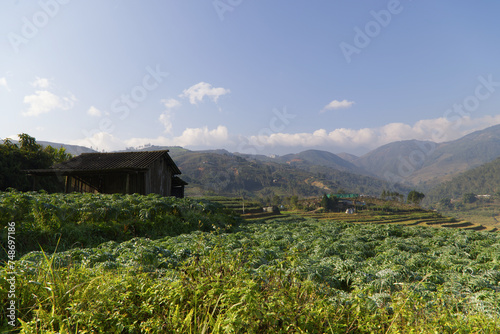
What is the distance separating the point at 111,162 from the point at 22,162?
14.1 metres

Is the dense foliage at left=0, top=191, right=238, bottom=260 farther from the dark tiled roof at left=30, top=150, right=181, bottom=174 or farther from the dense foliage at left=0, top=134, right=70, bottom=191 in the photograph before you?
the dense foliage at left=0, top=134, right=70, bottom=191

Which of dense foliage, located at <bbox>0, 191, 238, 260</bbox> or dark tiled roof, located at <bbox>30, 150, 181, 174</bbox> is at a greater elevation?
dark tiled roof, located at <bbox>30, 150, 181, 174</bbox>

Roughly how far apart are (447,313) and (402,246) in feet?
22.0

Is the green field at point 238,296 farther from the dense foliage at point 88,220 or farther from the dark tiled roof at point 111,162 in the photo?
the dark tiled roof at point 111,162

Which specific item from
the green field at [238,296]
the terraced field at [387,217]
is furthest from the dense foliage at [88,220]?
the terraced field at [387,217]

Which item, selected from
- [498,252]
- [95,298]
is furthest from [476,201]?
[95,298]

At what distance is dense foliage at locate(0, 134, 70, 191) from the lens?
26.2 meters

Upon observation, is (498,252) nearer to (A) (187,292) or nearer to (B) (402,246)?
(B) (402,246)

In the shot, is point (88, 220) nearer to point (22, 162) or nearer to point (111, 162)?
point (111, 162)

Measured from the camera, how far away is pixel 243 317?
3.21 m

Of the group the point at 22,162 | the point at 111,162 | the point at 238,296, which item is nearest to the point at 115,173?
A: the point at 111,162

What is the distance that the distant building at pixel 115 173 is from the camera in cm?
2119

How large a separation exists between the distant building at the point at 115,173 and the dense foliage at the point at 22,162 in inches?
234

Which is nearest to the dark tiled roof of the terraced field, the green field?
the green field
